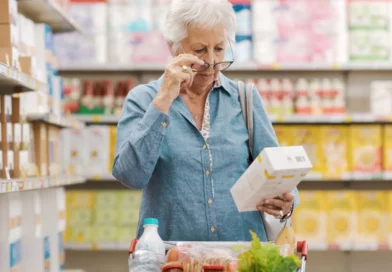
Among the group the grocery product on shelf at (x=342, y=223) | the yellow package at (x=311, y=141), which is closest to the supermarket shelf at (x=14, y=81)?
the yellow package at (x=311, y=141)

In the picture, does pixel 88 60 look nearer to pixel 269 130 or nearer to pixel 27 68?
pixel 27 68

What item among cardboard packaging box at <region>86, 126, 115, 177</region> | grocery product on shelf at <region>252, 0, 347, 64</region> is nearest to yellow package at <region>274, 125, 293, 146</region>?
grocery product on shelf at <region>252, 0, 347, 64</region>

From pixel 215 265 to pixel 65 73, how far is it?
171 inches

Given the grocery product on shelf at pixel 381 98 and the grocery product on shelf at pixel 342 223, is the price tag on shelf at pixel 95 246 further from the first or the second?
the grocery product on shelf at pixel 381 98

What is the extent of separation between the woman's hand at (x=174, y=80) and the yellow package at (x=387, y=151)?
135 inches

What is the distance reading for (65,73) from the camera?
606 centimetres

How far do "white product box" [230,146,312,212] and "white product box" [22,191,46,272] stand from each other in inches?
70.7

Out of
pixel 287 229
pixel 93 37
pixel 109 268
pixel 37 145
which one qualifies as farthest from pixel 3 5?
pixel 109 268

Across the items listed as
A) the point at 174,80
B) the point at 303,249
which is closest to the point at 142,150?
the point at 174,80

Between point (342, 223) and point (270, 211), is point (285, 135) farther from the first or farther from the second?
point (270, 211)

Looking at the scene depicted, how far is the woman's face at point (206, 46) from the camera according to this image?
2326 millimetres

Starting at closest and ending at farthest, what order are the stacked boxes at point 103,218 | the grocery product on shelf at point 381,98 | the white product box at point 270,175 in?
the white product box at point 270,175
the grocery product on shelf at point 381,98
the stacked boxes at point 103,218

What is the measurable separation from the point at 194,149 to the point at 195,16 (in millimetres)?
405

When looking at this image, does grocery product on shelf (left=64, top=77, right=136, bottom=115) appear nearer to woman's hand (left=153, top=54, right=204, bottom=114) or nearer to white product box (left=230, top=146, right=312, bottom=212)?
woman's hand (left=153, top=54, right=204, bottom=114)
